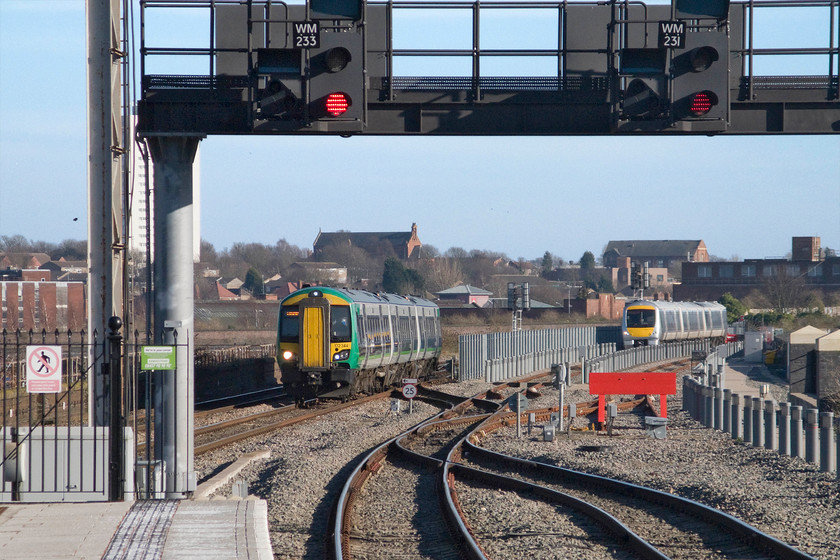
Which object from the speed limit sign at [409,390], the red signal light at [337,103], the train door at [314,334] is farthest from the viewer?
the train door at [314,334]

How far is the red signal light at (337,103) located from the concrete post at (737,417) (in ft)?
34.1

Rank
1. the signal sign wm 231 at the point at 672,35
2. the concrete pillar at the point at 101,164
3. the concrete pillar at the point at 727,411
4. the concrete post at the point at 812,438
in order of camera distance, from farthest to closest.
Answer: the concrete pillar at the point at 727,411
the concrete post at the point at 812,438
the concrete pillar at the point at 101,164
the signal sign wm 231 at the point at 672,35

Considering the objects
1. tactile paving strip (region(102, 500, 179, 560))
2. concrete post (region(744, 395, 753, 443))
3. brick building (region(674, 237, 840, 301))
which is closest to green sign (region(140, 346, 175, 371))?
tactile paving strip (region(102, 500, 179, 560))

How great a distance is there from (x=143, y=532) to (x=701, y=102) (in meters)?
7.94

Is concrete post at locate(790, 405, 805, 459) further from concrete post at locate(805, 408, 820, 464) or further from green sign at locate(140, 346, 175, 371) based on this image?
green sign at locate(140, 346, 175, 371)

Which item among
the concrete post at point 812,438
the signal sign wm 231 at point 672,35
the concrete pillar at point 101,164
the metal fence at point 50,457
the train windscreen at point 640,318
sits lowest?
the train windscreen at point 640,318

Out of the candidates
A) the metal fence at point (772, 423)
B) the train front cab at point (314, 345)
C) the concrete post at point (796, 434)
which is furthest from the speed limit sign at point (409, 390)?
the concrete post at point (796, 434)

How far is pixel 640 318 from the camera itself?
5128 cm

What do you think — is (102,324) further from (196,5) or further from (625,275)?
(625,275)

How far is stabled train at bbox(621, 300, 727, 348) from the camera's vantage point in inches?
2009

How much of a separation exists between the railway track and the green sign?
101 inches

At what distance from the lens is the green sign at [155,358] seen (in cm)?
1060

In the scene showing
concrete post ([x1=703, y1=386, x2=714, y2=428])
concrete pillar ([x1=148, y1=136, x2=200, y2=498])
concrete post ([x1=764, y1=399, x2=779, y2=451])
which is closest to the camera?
concrete pillar ([x1=148, y1=136, x2=200, y2=498])

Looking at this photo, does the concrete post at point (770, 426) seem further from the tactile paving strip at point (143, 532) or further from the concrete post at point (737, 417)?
the tactile paving strip at point (143, 532)
